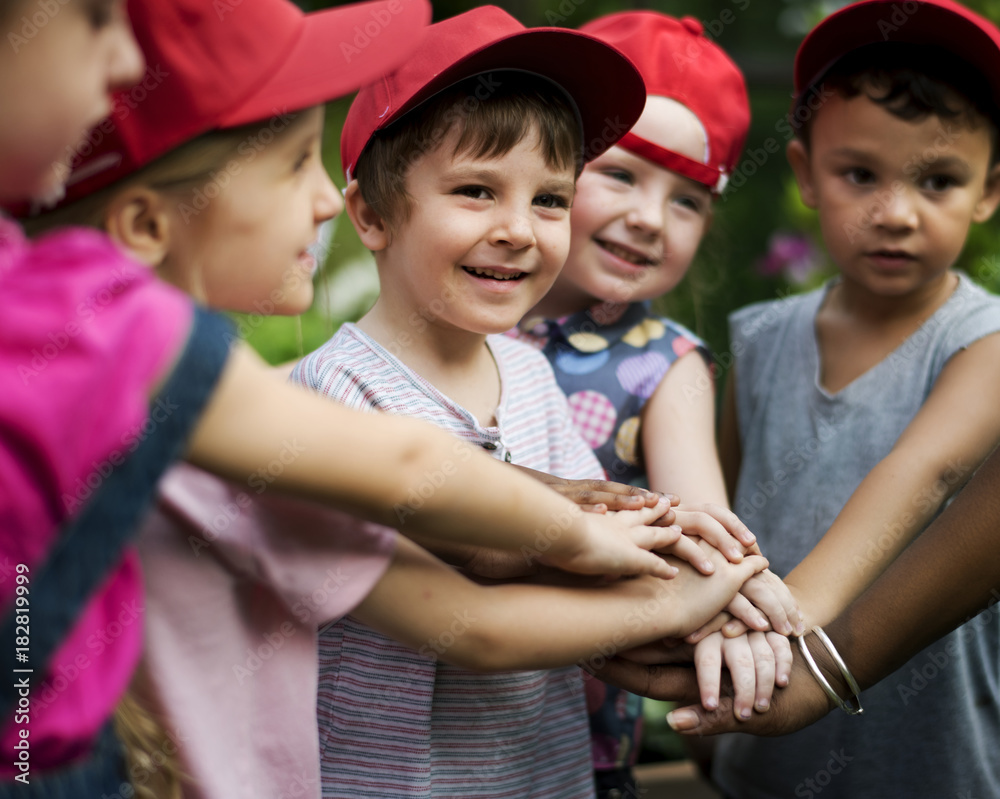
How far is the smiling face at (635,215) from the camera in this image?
202 cm

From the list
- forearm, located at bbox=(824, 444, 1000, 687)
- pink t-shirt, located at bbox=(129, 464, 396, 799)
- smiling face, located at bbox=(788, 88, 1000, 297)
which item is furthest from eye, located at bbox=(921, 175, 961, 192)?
pink t-shirt, located at bbox=(129, 464, 396, 799)

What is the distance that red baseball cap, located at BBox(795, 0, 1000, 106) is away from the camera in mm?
1869

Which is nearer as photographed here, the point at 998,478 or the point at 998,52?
the point at 998,478

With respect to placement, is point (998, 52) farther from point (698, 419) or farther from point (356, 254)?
point (356, 254)

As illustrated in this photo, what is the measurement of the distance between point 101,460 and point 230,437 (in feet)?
0.42

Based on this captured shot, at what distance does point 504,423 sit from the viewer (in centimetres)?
170

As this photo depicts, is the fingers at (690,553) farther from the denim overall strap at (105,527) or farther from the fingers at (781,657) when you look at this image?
the denim overall strap at (105,527)

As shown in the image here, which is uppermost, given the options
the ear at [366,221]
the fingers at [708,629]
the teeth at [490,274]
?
the teeth at [490,274]

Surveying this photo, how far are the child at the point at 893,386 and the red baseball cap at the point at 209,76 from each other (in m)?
1.21

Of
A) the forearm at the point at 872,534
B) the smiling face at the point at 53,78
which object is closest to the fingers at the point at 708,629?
the forearm at the point at 872,534

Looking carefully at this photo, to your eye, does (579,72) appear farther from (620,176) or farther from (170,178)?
(170,178)

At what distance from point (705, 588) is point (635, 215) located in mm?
833

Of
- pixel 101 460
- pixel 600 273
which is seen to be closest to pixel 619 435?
pixel 600 273

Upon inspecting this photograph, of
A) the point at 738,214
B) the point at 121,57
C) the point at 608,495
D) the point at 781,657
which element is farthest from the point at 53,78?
the point at 738,214
